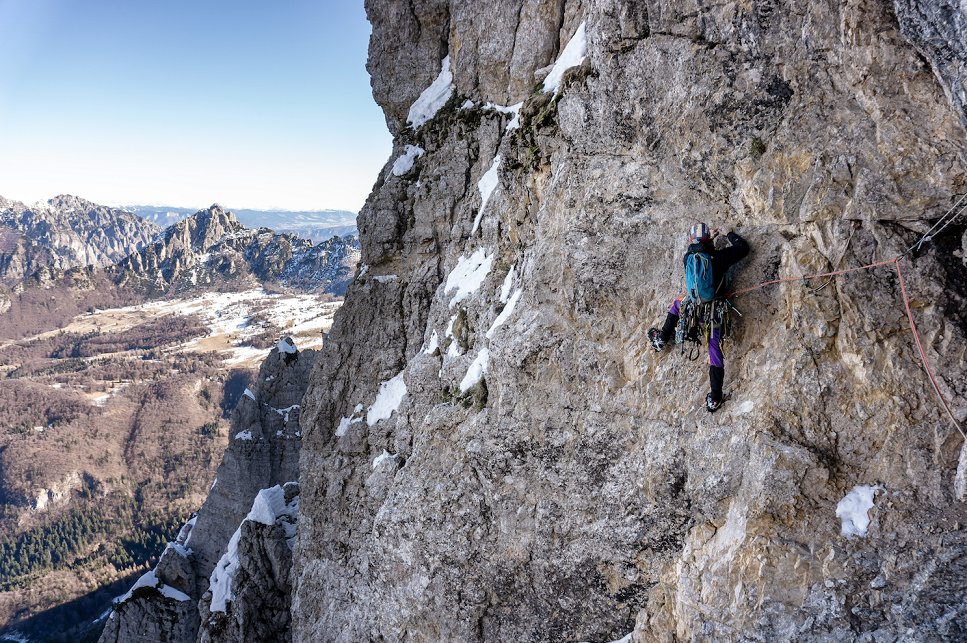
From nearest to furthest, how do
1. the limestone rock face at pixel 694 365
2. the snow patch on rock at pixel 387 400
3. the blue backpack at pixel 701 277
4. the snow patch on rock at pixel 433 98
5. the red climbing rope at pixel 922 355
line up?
the red climbing rope at pixel 922 355
the limestone rock face at pixel 694 365
the blue backpack at pixel 701 277
the snow patch on rock at pixel 387 400
the snow patch on rock at pixel 433 98

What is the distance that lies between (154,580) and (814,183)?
125 ft

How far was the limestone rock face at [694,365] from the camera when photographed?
258 inches

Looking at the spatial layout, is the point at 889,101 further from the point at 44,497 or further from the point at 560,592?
the point at 44,497

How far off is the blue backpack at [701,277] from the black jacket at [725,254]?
0.14 meters

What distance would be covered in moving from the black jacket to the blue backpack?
0.46 feet

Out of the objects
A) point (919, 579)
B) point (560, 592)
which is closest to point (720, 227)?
point (919, 579)

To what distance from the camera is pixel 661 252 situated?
9328 millimetres

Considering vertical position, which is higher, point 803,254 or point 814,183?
point 814,183

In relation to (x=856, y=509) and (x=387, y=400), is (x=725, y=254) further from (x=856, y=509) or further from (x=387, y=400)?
(x=387, y=400)

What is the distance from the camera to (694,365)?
8648 millimetres

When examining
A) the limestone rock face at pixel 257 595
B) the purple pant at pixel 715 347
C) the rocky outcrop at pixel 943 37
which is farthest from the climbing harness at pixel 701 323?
the limestone rock face at pixel 257 595

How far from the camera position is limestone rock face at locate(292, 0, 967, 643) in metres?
6.55

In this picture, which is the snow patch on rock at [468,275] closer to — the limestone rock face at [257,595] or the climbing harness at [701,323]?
the climbing harness at [701,323]

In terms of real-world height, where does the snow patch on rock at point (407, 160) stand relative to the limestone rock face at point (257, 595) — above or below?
above
